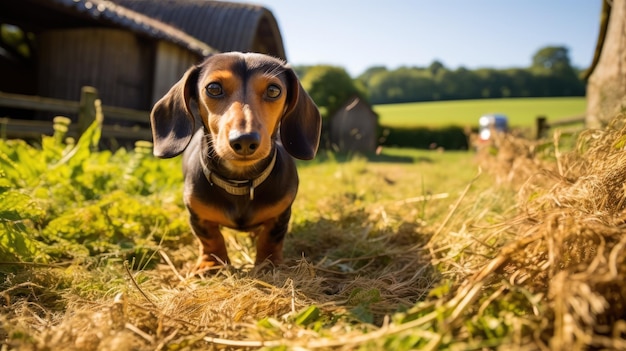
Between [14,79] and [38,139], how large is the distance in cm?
676

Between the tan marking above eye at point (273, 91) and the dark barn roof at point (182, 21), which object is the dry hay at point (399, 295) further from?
the dark barn roof at point (182, 21)

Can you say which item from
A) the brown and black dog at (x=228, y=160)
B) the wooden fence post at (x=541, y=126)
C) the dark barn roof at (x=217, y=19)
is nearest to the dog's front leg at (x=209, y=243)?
the brown and black dog at (x=228, y=160)

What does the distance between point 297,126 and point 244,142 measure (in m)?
0.63

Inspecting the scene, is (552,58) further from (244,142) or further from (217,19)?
(244,142)

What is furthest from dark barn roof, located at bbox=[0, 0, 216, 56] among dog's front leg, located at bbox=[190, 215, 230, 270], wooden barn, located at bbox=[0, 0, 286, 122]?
dog's front leg, located at bbox=[190, 215, 230, 270]

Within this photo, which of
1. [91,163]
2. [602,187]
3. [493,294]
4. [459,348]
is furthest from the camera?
[91,163]

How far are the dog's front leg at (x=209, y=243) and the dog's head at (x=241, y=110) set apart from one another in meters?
0.41

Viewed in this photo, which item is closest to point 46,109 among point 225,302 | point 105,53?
point 105,53

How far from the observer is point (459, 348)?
3.47 feet

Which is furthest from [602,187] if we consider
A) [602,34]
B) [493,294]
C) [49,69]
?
[49,69]

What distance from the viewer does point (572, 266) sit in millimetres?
1411

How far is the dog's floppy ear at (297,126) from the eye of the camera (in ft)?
7.72

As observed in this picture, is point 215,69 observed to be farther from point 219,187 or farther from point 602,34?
point 602,34

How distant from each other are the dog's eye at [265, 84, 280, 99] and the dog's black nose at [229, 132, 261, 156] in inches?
15.3
